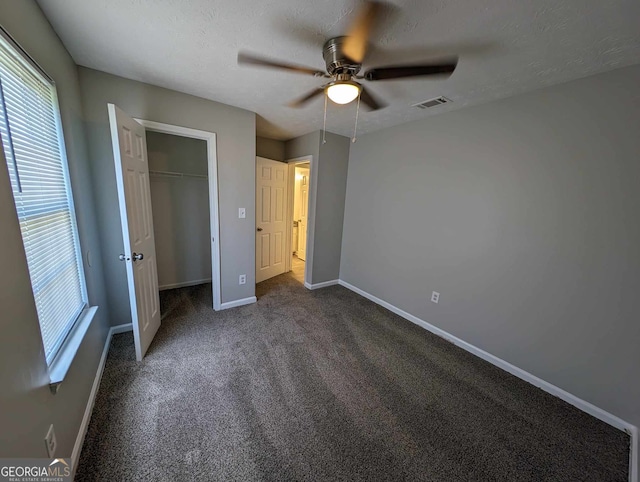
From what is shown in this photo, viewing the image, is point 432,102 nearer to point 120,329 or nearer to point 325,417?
point 325,417

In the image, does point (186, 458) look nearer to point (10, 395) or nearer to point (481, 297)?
point (10, 395)

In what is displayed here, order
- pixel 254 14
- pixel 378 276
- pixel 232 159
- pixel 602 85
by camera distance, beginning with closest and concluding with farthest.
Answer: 1. pixel 254 14
2. pixel 602 85
3. pixel 232 159
4. pixel 378 276

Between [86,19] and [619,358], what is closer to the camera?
[86,19]

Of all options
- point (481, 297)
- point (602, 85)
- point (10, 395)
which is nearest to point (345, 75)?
point (602, 85)

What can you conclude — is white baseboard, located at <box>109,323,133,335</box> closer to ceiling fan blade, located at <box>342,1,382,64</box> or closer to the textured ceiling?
the textured ceiling

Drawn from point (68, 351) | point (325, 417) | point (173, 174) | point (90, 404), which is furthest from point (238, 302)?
point (173, 174)

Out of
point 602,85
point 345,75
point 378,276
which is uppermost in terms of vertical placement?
point 602,85

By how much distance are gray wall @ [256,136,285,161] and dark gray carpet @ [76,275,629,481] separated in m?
2.72

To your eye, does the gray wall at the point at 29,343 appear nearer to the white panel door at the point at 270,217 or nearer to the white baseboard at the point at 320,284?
the white panel door at the point at 270,217

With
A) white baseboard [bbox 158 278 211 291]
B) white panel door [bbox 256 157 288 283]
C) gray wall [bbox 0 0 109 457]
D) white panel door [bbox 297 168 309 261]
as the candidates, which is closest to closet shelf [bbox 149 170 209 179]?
white panel door [bbox 256 157 288 283]

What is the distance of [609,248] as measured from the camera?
1.59 metres

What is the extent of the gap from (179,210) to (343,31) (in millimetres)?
3105

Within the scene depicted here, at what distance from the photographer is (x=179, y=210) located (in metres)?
3.40

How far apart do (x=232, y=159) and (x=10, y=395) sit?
2.32 m
